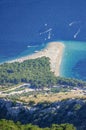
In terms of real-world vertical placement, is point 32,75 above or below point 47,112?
above

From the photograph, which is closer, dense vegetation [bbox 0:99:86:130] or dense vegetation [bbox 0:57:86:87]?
dense vegetation [bbox 0:99:86:130]

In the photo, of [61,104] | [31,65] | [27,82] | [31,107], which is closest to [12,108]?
[31,107]

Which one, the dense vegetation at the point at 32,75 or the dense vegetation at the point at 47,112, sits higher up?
the dense vegetation at the point at 32,75

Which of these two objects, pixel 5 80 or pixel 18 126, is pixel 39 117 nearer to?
pixel 18 126

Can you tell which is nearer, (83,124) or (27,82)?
(83,124)

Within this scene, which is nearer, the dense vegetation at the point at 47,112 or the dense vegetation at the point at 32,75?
the dense vegetation at the point at 47,112

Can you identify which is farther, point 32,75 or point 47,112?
point 32,75

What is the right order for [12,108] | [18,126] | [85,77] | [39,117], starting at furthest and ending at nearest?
[85,77], [12,108], [39,117], [18,126]

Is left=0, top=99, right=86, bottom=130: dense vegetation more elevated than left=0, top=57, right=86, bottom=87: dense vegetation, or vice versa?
left=0, top=57, right=86, bottom=87: dense vegetation
